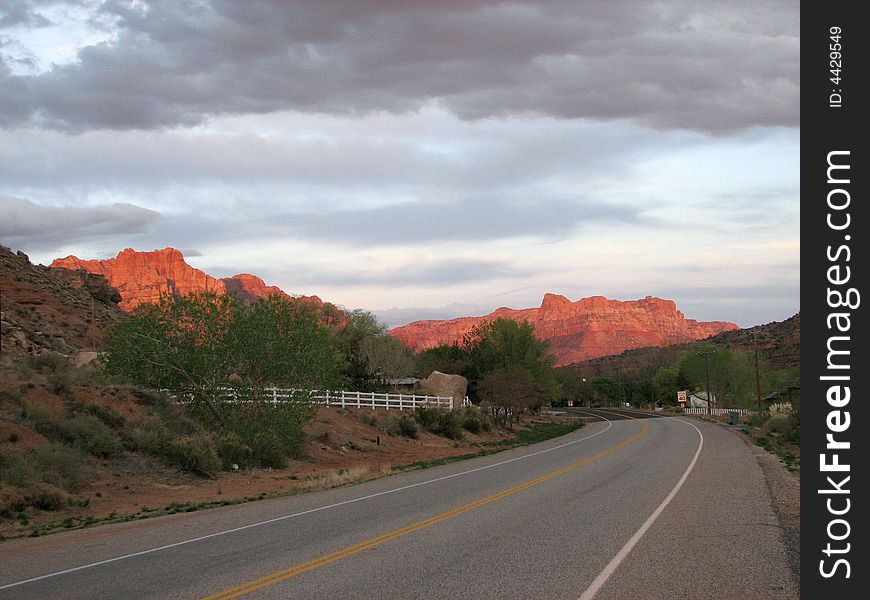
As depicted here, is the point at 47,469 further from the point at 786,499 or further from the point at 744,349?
the point at 744,349

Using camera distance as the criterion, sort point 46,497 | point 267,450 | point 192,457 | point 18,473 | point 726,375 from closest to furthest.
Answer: point 46,497 < point 18,473 < point 192,457 < point 267,450 < point 726,375

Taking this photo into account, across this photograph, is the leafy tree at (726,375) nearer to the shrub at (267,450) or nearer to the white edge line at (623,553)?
the shrub at (267,450)

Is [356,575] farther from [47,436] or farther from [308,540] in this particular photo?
[47,436]

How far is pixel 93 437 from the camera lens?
84.8 ft

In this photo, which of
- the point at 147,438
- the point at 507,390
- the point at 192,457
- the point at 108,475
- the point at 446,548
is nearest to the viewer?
the point at 446,548

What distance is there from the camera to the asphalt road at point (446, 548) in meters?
9.35

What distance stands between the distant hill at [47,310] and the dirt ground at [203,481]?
1398 cm

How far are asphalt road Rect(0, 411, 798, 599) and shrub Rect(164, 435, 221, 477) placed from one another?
824 cm

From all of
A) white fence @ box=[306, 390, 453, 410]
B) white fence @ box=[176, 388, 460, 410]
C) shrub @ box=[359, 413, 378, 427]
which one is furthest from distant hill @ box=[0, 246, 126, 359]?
shrub @ box=[359, 413, 378, 427]

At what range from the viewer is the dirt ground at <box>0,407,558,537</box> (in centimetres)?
1982

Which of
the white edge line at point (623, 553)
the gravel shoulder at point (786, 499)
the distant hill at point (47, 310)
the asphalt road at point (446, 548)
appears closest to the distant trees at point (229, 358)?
the distant hill at point (47, 310)

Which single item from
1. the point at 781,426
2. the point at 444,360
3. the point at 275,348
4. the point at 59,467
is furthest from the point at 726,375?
the point at 59,467

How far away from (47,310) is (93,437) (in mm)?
35752

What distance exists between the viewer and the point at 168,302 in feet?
104
